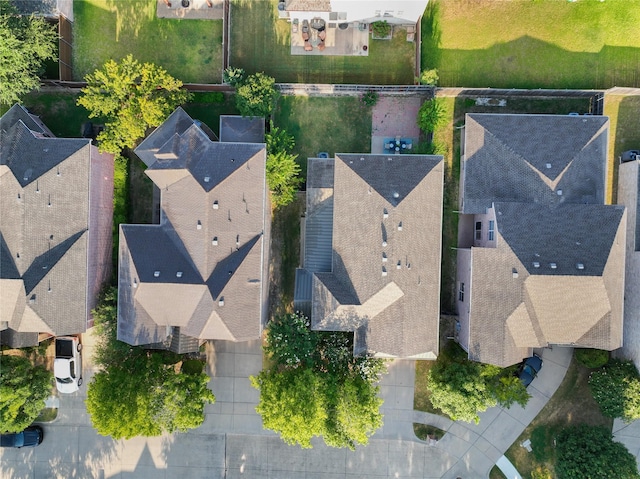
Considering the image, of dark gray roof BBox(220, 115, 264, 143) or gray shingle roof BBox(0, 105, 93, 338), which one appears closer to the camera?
gray shingle roof BBox(0, 105, 93, 338)

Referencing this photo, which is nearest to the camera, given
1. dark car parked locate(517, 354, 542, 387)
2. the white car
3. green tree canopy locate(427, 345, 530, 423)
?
green tree canopy locate(427, 345, 530, 423)

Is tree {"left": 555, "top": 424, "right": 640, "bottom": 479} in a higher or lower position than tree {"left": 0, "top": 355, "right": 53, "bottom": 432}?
lower

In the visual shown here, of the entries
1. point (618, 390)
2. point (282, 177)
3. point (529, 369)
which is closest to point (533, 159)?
point (529, 369)

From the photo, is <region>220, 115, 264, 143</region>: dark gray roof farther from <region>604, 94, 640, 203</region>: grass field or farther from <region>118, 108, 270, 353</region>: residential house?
<region>604, 94, 640, 203</region>: grass field

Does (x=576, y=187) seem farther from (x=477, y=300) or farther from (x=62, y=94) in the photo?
(x=62, y=94)

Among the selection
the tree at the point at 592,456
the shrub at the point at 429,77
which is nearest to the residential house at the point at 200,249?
the shrub at the point at 429,77

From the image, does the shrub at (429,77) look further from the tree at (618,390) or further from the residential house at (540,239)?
the tree at (618,390)

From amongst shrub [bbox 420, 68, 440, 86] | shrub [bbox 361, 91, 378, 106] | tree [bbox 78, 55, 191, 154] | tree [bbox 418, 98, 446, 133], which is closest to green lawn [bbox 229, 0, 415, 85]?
shrub [bbox 361, 91, 378, 106]
